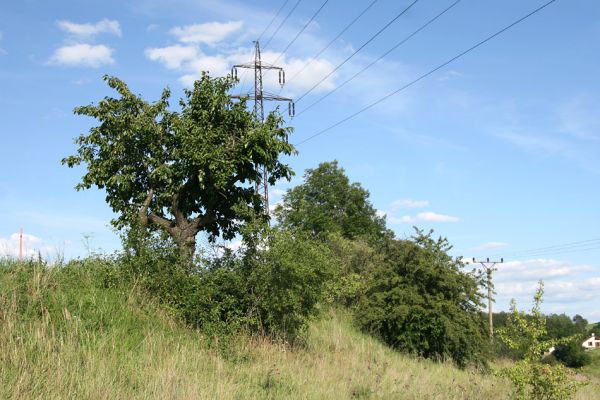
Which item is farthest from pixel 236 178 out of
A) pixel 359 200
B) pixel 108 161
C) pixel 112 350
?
pixel 359 200

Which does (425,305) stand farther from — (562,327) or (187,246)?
(562,327)

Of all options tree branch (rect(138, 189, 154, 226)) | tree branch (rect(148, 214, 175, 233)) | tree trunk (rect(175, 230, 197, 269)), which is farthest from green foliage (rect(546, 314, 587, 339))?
tree branch (rect(138, 189, 154, 226))

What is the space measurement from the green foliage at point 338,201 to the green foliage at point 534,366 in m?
40.1

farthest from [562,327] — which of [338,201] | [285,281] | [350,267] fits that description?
[285,281]

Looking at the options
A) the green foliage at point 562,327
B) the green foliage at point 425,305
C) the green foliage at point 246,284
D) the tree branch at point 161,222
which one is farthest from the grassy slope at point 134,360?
the green foliage at point 425,305

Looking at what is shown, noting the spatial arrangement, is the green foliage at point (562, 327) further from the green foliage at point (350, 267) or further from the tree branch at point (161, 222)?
the tree branch at point (161, 222)

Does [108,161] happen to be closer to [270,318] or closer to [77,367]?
[270,318]

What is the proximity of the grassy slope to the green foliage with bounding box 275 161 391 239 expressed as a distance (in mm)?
38049

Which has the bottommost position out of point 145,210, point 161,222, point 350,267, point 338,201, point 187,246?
point 187,246

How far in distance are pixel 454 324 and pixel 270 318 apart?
379 inches

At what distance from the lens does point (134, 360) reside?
1131 cm

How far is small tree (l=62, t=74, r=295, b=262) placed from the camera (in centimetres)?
1786

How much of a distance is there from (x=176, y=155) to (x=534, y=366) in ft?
36.1

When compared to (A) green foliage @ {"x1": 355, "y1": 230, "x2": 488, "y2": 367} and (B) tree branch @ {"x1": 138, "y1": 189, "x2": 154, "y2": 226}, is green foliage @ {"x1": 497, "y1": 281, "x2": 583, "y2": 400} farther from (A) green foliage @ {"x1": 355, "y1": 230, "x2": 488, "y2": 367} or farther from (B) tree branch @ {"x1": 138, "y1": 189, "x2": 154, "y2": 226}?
(B) tree branch @ {"x1": 138, "y1": 189, "x2": 154, "y2": 226}
